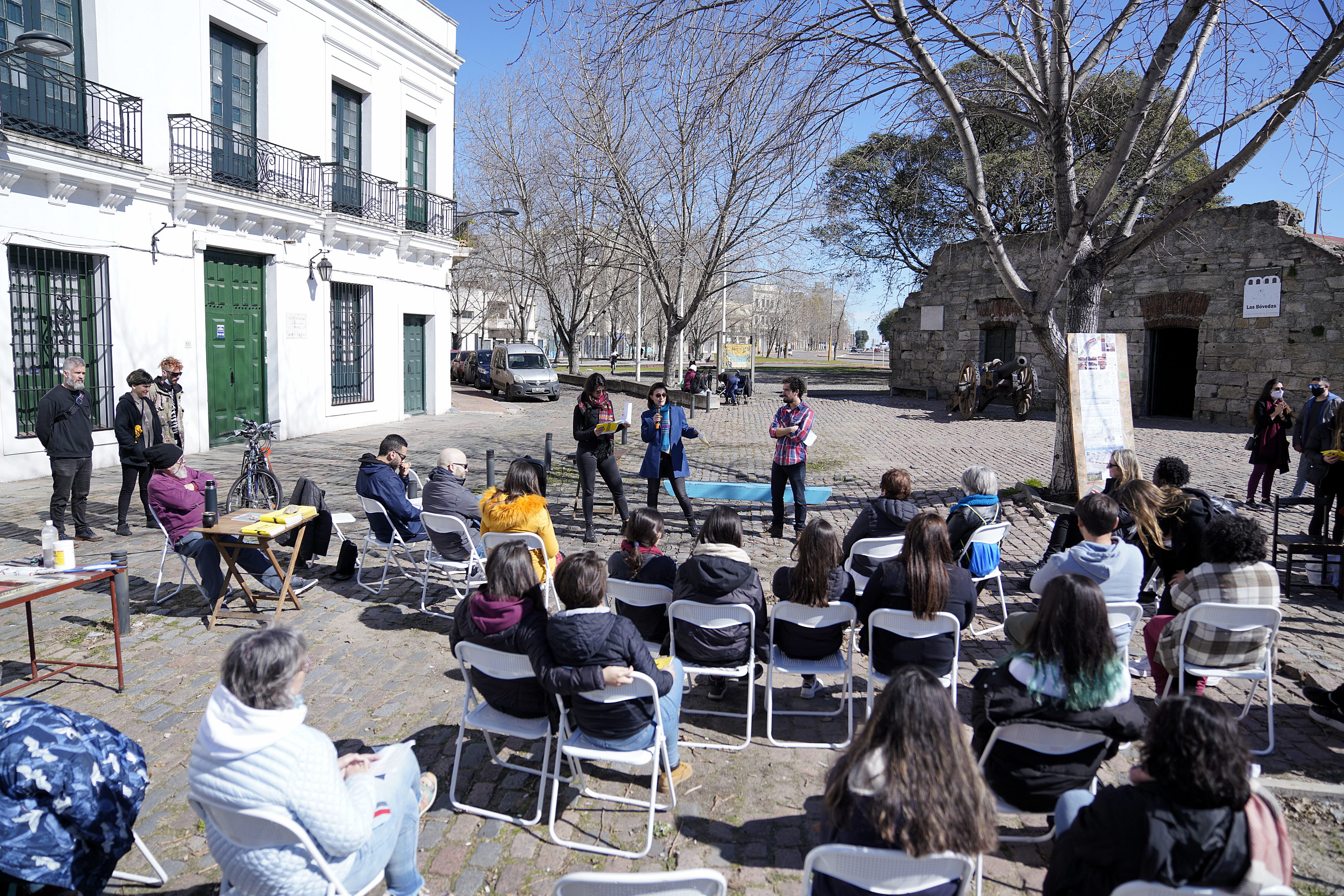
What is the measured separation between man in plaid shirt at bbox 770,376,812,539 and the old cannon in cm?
1288

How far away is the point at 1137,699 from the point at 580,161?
801 inches

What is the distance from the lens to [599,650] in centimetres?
325

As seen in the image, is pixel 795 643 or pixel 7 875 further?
pixel 795 643

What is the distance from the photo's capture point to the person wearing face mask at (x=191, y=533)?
5.70 metres

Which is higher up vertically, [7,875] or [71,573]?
[71,573]

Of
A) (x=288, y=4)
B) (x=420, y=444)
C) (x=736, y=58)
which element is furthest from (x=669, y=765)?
(x=288, y=4)

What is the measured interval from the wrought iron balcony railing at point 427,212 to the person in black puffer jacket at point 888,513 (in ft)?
50.9

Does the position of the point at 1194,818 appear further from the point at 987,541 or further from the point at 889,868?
the point at 987,541

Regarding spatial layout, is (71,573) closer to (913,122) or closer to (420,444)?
(913,122)

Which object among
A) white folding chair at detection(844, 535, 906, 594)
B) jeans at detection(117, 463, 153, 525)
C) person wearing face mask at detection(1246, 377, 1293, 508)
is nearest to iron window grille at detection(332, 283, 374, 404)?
jeans at detection(117, 463, 153, 525)

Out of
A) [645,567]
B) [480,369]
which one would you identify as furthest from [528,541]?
[480,369]

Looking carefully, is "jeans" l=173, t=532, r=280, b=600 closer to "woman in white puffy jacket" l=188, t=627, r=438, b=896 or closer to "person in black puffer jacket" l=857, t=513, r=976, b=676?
"woman in white puffy jacket" l=188, t=627, r=438, b=896

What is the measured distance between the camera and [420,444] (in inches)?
580

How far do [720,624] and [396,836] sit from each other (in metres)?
1.79
